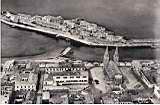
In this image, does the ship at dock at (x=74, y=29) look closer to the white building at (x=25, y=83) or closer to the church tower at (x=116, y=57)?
the church tower at (x=116, y=57)

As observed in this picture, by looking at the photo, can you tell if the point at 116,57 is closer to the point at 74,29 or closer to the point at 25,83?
the point at 74,29

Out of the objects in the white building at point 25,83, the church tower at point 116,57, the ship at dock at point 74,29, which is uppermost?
the ship at dock at point 74,29

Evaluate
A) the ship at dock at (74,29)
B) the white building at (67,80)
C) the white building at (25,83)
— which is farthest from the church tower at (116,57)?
the white building at (25,83)

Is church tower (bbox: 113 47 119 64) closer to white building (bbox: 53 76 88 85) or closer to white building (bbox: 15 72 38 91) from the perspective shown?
white building (bbox: 53 76 88 85)

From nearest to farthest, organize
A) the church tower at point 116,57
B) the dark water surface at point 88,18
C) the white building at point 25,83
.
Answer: the white building at point 25,83
the dark water surface at point 88,18
the church tower at point 116,57

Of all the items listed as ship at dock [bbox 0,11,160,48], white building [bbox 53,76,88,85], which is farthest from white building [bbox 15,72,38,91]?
ship at dock [bbox 0,11,160,48]

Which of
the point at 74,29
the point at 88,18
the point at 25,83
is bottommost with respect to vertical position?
the point at 25,83

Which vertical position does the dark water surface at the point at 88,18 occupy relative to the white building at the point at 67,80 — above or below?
above

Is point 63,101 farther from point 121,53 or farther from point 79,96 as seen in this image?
point 121,53

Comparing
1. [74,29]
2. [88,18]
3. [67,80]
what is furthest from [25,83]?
[88,18]
